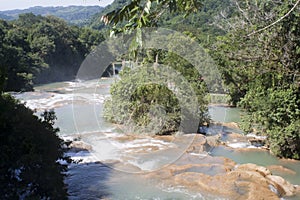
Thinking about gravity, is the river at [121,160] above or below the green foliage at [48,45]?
below

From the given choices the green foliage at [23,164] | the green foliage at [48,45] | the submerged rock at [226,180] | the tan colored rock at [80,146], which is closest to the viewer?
the green foliage at [23,164]

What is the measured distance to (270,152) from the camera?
13.1m

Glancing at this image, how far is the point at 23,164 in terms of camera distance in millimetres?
6805

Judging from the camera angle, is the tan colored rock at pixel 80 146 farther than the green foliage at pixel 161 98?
No

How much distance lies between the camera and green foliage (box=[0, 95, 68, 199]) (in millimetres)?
6746

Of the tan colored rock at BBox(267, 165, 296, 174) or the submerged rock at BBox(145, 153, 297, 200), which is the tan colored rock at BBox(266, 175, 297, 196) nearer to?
the submerged rock at BBox(145, 153, 297, 200)

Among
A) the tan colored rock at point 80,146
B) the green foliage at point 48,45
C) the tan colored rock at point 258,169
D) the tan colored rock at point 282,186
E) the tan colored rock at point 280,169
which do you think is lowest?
the tan colored rock at point 80,146

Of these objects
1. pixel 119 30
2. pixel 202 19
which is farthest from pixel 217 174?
pixel 202 19

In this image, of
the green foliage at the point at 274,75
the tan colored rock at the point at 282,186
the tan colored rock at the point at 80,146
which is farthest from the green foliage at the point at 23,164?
the green foliage at the point at 274,75

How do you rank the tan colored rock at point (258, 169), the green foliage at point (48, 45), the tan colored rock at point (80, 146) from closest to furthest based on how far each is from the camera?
the tan colored rock at point (258, 169) < the tan colored rock at point (80, 146) < the green foliage at point (48, 45)

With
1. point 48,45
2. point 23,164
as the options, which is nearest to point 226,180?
point 23,164

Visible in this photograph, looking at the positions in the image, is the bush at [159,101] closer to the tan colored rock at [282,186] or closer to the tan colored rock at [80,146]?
the tan colored rock at [80,146]

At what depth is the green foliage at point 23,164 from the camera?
675cm

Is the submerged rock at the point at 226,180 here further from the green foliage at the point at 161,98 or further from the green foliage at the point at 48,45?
the green foliage at the point at 48,45
